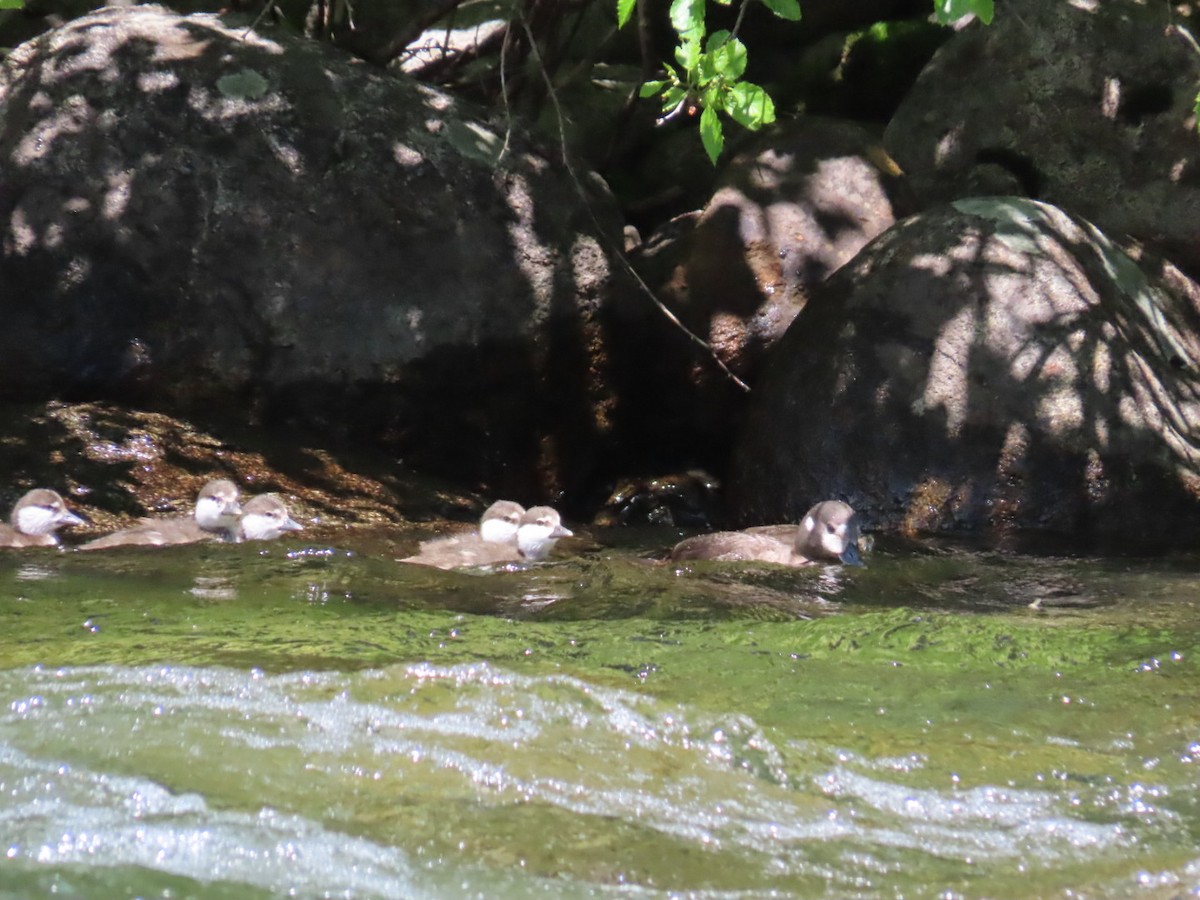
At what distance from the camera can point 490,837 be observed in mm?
3133

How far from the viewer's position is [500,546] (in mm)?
7281

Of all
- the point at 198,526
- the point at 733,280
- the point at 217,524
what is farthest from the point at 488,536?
the point at 733,280

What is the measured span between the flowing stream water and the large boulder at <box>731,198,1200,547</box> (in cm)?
282

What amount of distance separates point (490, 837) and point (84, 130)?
23.6 feet

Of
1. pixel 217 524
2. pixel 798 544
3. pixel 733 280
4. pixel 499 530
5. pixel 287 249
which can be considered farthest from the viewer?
pixel 733 280

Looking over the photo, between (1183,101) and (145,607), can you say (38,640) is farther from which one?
(1183,101)

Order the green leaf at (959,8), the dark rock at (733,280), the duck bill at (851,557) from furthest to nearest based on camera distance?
the dark rock at (733,280), the duck bill at (851,557), the green leaf at (959,8)

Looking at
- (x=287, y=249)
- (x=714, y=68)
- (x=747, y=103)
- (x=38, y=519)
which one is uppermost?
(x=714, y=68)

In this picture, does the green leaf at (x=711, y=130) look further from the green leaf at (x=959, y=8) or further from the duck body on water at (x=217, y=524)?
the duck body on water at (x=217, y=524)

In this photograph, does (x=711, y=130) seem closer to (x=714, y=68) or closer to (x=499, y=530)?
(x=714, y=68)

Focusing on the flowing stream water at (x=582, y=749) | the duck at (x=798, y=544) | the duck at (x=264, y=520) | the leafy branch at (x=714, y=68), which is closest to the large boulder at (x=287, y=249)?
the duck at (x=264, y=520)

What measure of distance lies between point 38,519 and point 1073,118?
8.77m

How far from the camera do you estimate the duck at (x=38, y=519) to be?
678 cm

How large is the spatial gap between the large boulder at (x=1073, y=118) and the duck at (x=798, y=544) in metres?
5.03
